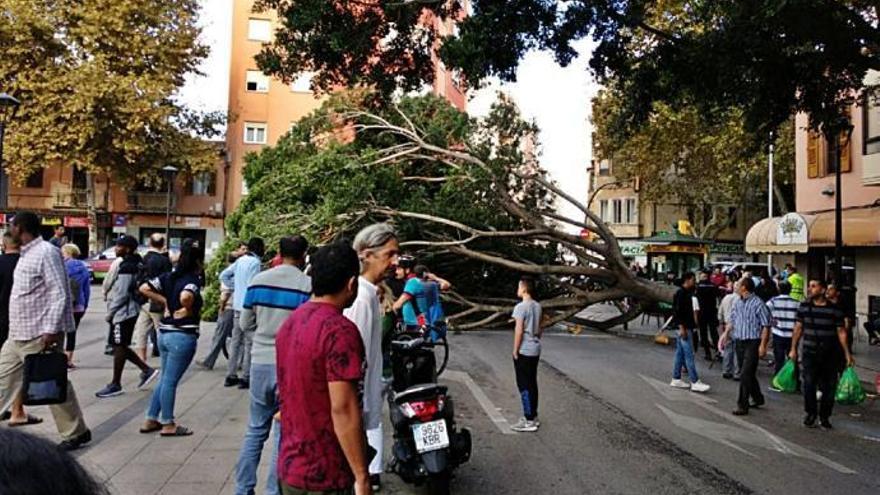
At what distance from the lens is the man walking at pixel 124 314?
798cm

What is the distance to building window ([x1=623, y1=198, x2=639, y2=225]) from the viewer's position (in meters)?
51.2

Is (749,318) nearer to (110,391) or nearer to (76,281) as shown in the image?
(110,391)

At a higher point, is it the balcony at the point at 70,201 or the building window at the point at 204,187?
the building window at the point at 204,187

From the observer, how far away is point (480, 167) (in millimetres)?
16281

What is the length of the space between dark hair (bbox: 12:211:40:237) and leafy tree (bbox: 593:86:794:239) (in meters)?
20.6

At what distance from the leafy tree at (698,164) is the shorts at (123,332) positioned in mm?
18852

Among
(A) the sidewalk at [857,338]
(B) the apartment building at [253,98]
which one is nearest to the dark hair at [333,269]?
(A) the sidewalk at [857,338]

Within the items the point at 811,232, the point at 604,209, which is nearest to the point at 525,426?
the point at 811,232

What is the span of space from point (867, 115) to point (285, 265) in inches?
684

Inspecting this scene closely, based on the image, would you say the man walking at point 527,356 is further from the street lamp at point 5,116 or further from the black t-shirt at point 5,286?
the street lamp at point 5,116

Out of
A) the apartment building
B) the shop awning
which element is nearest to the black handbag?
the shop awning

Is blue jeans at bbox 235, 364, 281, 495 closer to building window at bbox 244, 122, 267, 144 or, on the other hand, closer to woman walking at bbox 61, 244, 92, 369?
woman walking at bbox 61, 244, 92, 369

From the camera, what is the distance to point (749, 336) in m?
9.42

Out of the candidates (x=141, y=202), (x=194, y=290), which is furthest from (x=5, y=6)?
(x=194, y=290)
